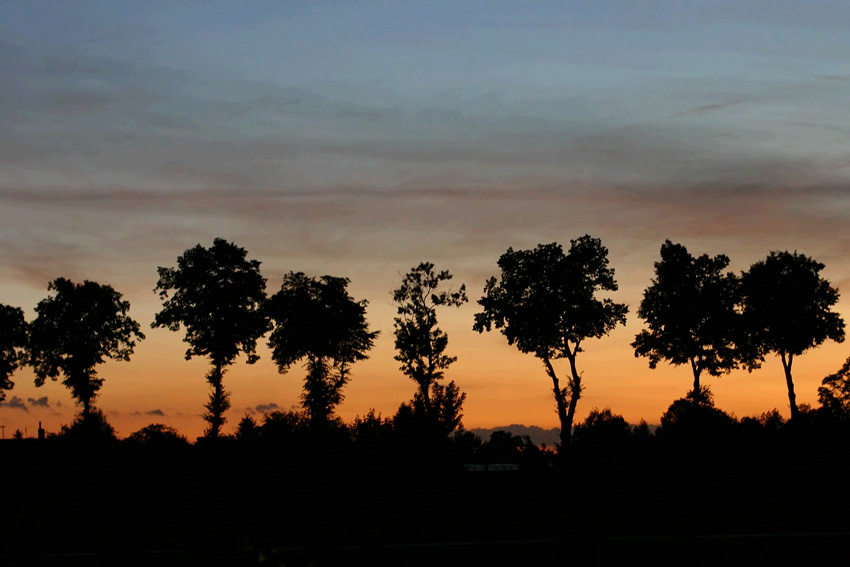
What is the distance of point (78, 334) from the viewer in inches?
2940

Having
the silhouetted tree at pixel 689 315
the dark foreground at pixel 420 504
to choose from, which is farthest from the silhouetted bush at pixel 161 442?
the silhouetted tree at pixel 689 315

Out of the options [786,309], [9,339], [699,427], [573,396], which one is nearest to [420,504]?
[699,427]

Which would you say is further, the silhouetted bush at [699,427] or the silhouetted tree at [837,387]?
the silhouetted tree at [837,387]

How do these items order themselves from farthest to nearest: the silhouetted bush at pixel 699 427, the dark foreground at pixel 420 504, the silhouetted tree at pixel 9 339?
the silhouetted tree at pixel 9 339 < the silhouetted bush at pixel 699 427 < the dark foreground at pixel 420 504

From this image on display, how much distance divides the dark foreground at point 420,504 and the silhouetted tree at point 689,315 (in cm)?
2524

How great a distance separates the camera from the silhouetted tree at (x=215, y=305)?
67312mm

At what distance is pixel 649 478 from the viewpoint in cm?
3991

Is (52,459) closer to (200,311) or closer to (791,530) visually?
(200,311)

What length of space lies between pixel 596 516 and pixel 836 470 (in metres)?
13.7

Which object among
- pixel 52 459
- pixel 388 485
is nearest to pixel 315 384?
pixel 52 459

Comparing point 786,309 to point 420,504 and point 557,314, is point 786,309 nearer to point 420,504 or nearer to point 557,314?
point 557,314

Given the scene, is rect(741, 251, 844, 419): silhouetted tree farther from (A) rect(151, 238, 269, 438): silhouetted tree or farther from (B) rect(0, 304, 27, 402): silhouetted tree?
(B) rect(0, 304, 27, 402): silhouetted tree

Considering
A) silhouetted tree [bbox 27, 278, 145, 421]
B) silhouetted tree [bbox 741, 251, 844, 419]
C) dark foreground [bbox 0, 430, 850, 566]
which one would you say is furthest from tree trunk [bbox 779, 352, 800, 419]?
silhouetted tree [bbox 27, 278, 145, 421]

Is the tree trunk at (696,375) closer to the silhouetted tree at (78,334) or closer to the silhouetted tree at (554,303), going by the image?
the silhouetted tree at (554,303)
